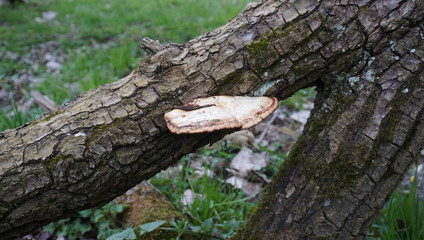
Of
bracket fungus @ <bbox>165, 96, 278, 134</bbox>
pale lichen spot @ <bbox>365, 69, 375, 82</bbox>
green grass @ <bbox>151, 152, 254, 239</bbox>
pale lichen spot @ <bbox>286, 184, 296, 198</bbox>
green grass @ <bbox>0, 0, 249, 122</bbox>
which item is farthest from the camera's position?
green grass @ <bbox>0, 0, 249, 122</bbox>

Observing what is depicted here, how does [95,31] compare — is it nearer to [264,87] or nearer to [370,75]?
[264,87]

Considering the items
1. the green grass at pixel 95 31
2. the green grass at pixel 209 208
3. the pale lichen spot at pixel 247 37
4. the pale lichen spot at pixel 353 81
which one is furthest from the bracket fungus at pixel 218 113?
the green grass at pixel 95 31

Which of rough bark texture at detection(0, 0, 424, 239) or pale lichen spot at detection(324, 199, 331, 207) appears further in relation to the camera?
pale lichen spot at detection(324, 199, 331, 207)

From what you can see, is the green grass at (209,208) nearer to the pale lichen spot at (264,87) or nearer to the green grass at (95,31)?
the pale lichen spot at (264,87)

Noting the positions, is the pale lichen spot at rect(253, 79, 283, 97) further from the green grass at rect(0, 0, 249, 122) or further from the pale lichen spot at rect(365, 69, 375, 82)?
the green grass at rect(0, 0, 249, 122)

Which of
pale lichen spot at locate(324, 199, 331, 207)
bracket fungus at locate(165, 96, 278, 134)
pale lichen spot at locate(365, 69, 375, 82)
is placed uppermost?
bracket fungus at locate(165, 96, 278, 134)

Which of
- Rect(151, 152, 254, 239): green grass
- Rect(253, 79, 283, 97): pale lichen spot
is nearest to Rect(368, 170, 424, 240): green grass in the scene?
Rect(151, 152, 254, 239): green grass
